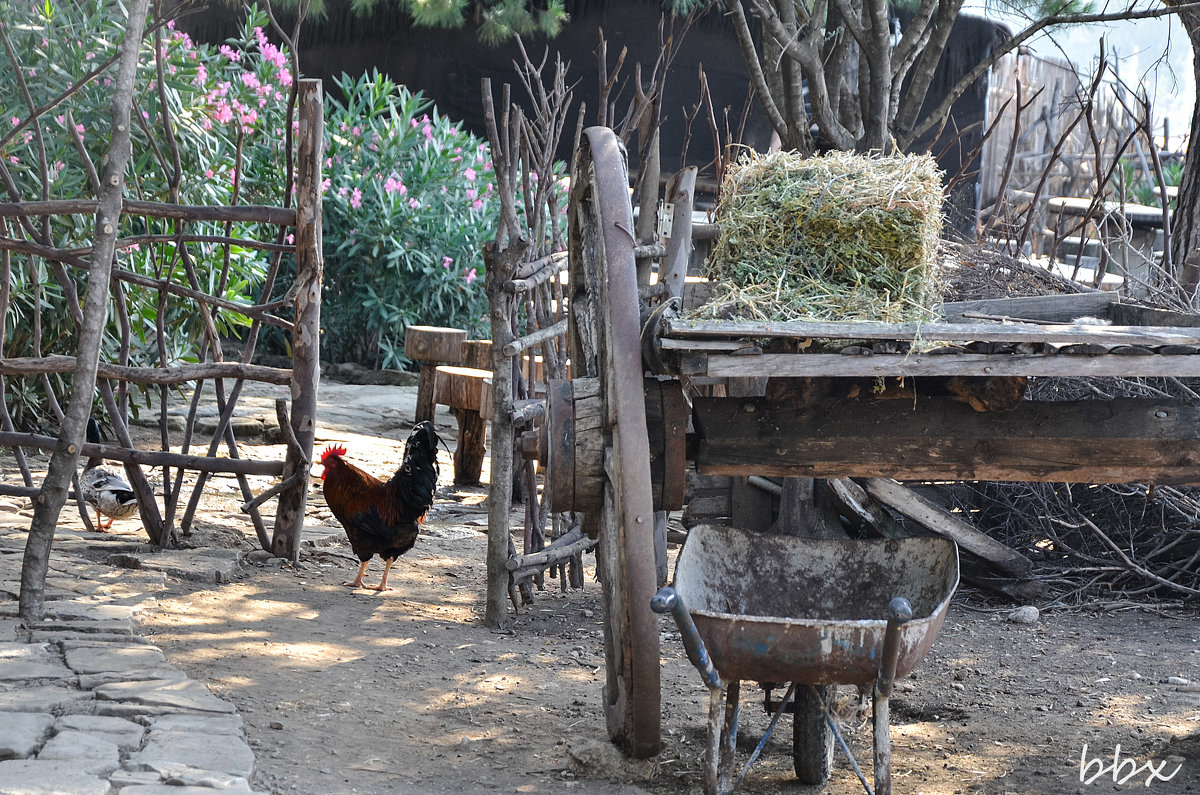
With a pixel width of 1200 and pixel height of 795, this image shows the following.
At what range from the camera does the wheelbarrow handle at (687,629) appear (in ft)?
8.23

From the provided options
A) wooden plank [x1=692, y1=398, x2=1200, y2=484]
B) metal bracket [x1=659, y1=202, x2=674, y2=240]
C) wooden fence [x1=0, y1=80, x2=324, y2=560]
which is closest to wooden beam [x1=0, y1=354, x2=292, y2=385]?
wooden fence [x1=0, y1=80, x2=324, y2=560]

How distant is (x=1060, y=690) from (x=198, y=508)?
500cm

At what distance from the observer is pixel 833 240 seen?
3314mm

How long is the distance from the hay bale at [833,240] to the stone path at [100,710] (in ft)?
6.35

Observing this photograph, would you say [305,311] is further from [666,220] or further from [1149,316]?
[1149,316]

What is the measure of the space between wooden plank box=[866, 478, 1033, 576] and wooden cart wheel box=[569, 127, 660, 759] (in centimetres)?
294

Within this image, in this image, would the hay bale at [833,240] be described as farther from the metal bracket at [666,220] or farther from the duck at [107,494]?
the duck at [107,494]

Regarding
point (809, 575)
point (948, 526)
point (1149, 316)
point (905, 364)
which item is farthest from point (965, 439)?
point (948, 526)

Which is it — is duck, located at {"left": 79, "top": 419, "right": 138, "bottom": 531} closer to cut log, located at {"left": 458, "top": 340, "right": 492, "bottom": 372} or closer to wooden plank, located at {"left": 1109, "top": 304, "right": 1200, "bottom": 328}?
cut log, located at {"left": 458, "top": 340, "right": 492, "bottom": 372}

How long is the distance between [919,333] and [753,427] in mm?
651

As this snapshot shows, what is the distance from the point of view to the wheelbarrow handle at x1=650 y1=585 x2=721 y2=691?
2.51 meters

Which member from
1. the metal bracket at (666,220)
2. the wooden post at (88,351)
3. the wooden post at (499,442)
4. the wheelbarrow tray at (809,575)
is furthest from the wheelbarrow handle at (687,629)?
the metal bracket at (666,220)

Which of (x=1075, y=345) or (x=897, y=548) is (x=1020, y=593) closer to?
(x=897, y=548)

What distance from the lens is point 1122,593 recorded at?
5781 millimetres
